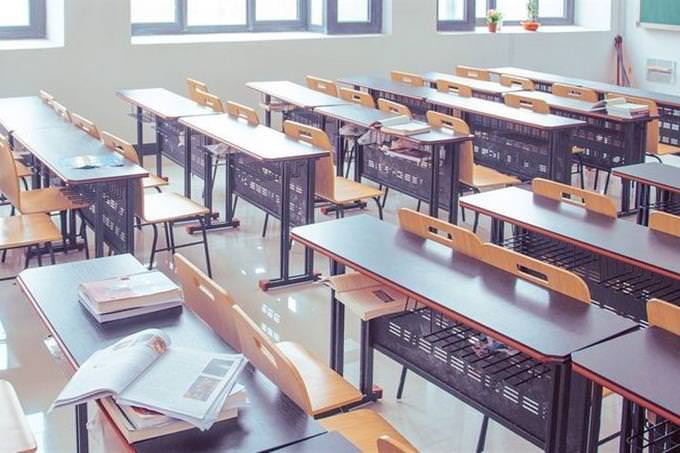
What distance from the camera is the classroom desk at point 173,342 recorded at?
2025 mm

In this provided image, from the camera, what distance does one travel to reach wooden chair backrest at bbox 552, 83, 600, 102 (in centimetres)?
709

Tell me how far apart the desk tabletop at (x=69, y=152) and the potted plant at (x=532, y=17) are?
6345 mm

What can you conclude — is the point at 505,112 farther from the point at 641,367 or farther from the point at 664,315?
the point at 641,367

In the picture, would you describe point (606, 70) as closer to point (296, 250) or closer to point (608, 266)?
point (296, 250)

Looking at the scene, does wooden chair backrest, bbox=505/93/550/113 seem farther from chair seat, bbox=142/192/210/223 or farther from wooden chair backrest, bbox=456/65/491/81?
chair seat, bbox=142/192/210/223

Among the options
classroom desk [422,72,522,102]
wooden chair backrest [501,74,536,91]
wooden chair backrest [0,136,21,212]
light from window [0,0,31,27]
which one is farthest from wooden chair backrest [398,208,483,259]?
light from window [0,0,31,27]

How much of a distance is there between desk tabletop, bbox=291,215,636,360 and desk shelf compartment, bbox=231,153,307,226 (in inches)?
59.1

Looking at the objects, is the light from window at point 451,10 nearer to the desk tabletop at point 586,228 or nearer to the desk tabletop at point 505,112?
the desk tabletop at point 505,112

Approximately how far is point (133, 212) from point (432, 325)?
191cm

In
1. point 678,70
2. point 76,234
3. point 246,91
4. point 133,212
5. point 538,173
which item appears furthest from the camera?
point 678,70

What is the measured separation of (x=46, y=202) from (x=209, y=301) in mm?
2630

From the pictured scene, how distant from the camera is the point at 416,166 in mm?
5762

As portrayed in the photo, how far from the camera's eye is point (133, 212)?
4535mm

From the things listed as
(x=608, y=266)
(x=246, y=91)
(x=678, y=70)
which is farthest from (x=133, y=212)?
(x=678, y=70)
